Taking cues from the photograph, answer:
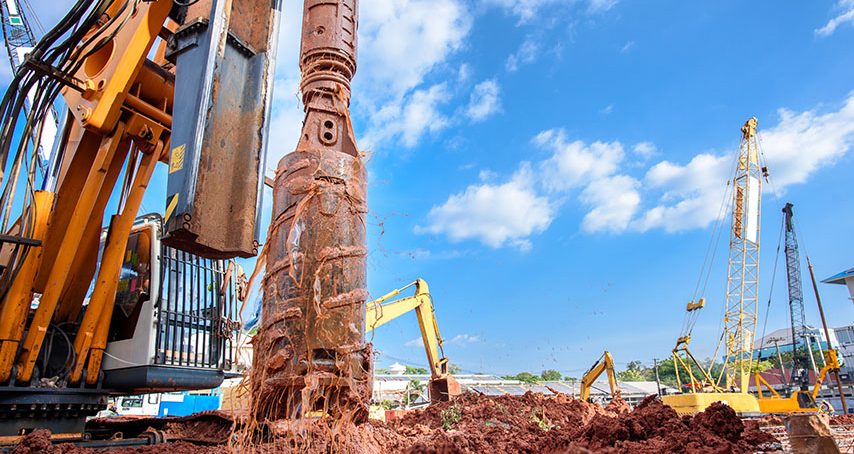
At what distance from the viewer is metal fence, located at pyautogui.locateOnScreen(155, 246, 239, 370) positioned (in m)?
5.51

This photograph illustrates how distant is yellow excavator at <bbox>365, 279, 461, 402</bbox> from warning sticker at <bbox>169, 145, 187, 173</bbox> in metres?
10.4

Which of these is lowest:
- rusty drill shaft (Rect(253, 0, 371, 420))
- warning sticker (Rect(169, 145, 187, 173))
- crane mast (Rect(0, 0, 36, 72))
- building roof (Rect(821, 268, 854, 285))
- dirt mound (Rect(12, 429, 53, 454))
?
dirt mound (Rect(12, 429, 53, 454))

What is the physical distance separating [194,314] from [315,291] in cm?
363

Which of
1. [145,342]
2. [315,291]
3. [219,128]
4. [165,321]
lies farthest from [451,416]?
[315,291]

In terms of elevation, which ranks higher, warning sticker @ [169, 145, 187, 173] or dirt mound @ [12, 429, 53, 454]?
warning sticker @ [169, 145, 187, 173]

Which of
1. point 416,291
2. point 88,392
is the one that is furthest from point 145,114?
point 416,291

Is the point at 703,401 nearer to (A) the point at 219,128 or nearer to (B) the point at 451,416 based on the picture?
(B) the point at 451,416

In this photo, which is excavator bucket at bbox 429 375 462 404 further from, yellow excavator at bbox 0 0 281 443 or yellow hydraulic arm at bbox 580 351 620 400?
yellow excavator at bbox 0 0 281 443

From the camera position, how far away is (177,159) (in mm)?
3938

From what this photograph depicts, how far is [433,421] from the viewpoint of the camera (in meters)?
8.78

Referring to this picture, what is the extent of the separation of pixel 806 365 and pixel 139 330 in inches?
2576

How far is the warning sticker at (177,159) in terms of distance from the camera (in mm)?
3892

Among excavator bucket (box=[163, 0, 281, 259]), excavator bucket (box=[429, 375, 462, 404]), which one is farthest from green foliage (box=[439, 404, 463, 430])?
excavator bucket (box=[163, 0, 281, 259])

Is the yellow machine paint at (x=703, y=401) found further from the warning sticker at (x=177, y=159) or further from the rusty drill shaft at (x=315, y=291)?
the warning sticker at (x=177, y=159)
